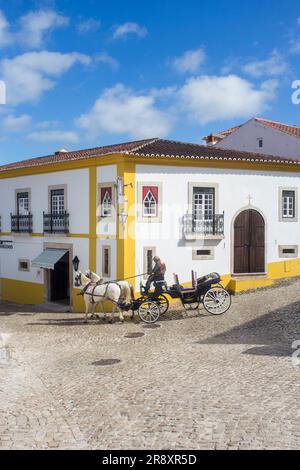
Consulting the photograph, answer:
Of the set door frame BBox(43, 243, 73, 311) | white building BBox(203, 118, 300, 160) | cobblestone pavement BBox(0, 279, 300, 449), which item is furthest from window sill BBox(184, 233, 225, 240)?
white building BBox(203, 118, 300, 160)

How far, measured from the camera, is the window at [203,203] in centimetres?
1967

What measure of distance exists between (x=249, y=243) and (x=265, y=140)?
1118cm

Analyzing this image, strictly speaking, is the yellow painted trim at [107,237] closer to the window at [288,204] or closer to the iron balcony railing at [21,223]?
the iron balcony railing at [21,223]

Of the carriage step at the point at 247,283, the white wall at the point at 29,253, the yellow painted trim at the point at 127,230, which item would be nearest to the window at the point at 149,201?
the yellow painted trim at the point at 127,230

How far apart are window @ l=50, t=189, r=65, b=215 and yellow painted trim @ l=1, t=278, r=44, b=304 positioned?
146 inches

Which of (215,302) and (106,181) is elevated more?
(106,181)

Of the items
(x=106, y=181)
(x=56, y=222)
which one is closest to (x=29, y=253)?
(x=56, y=222)

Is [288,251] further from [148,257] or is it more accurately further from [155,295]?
[155,295]

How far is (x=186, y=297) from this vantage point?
53.8 ft

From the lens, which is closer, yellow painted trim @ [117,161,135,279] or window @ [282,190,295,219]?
yellow painted trim @ [117,161,135,279]

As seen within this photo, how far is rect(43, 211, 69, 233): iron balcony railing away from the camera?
20.9 m

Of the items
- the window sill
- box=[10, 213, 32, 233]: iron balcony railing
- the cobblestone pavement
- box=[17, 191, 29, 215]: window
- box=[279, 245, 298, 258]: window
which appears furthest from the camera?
box=[17, 191, 29, 215]: window

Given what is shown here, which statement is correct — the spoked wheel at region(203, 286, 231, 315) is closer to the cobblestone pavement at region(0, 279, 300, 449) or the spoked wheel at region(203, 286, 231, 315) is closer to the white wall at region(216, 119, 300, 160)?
the cobblestone pavement at region(0, 279, 300, 449)
